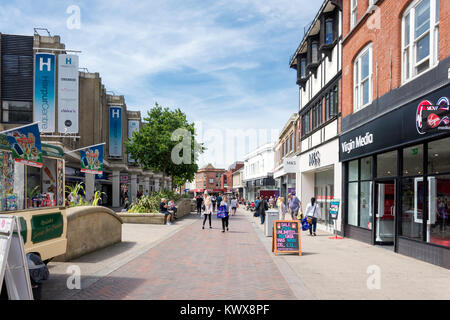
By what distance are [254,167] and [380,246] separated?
5267 centimetres

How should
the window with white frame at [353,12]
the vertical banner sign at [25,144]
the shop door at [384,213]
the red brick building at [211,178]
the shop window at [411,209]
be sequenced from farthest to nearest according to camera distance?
the red brick building at [211,178] → the window with white frame at [353,12] → the shop door at [384,213] → the shop window at [411,209] → the vertical banner sign at [25,144]

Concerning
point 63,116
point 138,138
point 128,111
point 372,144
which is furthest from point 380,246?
point 128,111

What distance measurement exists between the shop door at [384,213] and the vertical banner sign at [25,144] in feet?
34.1

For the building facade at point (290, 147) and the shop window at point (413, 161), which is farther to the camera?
the building facade at point (290, 147)

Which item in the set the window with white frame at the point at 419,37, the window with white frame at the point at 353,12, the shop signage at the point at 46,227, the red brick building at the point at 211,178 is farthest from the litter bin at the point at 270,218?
the red brick building at the point at 211,178

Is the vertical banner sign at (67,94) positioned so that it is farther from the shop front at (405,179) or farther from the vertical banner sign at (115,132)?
the shop front at (405,179)

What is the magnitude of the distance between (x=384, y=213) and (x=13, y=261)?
36.9ft

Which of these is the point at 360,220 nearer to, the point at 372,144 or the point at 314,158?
the point at 372,144

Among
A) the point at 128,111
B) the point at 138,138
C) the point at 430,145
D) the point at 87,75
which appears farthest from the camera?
the point at 128,111

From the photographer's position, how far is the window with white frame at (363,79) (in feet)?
46.1

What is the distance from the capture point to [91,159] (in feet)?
46.1

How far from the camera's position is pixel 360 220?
1474cm

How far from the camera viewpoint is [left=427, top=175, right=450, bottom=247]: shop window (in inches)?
365

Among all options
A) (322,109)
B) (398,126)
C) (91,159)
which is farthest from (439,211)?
(322,109)
